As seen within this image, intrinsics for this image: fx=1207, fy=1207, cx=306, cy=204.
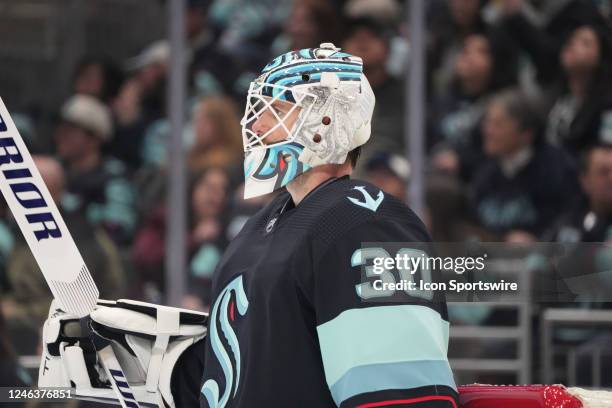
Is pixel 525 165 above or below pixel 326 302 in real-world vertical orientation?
above

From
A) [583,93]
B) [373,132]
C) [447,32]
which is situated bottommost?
[373,132]

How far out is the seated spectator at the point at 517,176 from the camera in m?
4.96

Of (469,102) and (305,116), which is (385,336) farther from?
(469,102)

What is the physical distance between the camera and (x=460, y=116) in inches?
205

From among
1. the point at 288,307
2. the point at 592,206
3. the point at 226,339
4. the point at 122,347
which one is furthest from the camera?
the point at 592,206

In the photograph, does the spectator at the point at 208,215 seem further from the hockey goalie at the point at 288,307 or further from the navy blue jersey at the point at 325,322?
the navy blue jersey at the point at 325,322

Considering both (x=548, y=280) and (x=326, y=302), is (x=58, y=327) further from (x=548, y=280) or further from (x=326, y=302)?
(x=548, y=280)

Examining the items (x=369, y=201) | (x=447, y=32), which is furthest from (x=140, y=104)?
(x=369, y=201)

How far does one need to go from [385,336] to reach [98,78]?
3.96m

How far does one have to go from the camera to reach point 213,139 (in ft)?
18.0

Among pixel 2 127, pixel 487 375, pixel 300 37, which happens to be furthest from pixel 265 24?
pixel 2 127

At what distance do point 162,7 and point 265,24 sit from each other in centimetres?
47

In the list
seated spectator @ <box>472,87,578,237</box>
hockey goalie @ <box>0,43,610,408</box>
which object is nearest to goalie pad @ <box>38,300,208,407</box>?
hockey goalie @ <box>0,43,610,408</box>

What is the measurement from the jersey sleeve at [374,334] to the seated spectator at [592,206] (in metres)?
2.85
